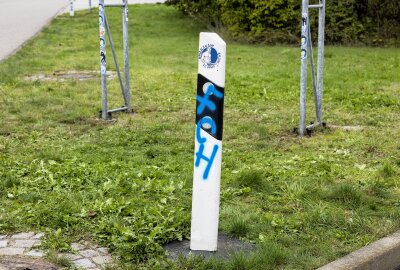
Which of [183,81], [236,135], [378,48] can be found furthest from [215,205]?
[378,48]

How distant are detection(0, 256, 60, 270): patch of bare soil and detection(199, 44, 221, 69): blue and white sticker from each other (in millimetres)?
1550

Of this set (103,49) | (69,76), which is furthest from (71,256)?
(69,76)

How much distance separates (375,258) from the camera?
4652mm

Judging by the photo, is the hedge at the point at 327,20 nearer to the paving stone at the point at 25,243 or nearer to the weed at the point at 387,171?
the weed at the point at 387,171

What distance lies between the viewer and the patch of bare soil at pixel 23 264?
14.5 ft

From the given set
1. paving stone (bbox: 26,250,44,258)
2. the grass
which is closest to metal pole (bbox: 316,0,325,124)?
the grass

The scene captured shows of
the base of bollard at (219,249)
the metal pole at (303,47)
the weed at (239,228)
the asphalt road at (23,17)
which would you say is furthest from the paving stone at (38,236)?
the asphalt road at (23,17)

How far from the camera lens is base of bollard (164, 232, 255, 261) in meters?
4.65

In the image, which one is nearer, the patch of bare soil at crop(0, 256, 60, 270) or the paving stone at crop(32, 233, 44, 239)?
the patch of bare soil at crop(0, 256, 60, 270)

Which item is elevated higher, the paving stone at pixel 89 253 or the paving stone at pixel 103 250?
the paving stone at pixel 103 250

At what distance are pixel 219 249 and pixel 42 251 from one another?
1131mm

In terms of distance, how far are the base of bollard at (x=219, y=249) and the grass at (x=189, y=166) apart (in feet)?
0.25

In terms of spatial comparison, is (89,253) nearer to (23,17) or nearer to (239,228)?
(239,228)

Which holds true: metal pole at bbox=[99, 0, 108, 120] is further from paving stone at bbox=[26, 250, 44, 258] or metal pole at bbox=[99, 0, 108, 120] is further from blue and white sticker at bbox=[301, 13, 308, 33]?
paving stone at bbox=[26, 250, 44, 258]
